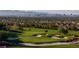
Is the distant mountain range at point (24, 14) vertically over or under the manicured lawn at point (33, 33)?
over

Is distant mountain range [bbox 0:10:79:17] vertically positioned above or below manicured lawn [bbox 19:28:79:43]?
above

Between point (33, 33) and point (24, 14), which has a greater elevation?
point (24, 14)
